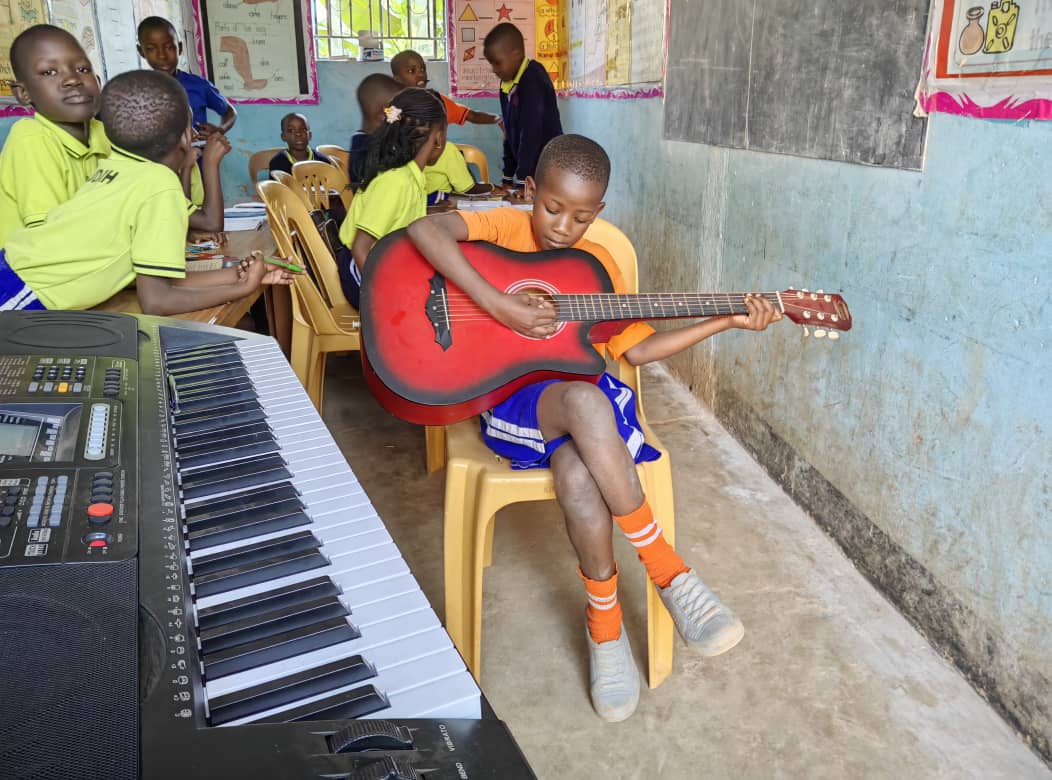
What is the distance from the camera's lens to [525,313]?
1837mm

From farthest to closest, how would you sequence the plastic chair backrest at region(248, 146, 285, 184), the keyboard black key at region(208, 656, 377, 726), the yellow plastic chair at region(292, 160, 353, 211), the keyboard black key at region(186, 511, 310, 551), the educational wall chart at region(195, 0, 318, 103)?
the educational wall chart at region(195, 0, 318, 103), the plastic chair backrest at region(248, 146, 285, 184), the yellow plastic chair at region(292, 160, 353, 211), the keyboard black key at region(186, 511, 310, 551), the keyboard black key at region(208, 656, 377, 726)

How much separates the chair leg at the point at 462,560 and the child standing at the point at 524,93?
10.2 feet

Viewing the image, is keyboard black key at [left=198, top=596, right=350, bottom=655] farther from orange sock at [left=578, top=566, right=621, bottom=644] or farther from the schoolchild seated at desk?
the schoolchild seated at desk

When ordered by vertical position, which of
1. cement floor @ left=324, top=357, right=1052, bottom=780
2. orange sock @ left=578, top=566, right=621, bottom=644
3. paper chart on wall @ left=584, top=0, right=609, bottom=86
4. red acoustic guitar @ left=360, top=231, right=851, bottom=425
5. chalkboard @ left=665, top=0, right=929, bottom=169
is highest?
paper chart on wall @ left=584, top=0, right=609, bottom=86

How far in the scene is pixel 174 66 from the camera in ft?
13.8

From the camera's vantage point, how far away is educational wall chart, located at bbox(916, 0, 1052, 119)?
1572 millimetres

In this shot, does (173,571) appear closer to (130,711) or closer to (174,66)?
(130,711)

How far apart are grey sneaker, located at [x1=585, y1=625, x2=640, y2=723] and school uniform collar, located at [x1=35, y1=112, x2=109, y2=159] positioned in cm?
211

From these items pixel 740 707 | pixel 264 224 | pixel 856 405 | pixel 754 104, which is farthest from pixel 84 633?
pixel 264 224

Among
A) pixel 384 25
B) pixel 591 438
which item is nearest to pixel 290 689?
pixel 591 438

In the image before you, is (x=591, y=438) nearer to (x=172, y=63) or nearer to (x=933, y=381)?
(x=933, y=381)

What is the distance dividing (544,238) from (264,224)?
189 cm

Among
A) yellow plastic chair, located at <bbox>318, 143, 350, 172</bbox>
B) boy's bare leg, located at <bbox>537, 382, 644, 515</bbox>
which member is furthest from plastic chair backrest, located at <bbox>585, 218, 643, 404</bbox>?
yellow plastic chair, located at <bbox>318, 143, 350, 172</bbox>

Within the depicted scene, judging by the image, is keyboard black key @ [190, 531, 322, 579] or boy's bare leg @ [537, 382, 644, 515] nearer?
keyboard black key @ [190, 531, 322, 579]
